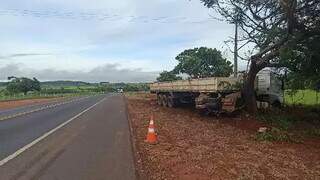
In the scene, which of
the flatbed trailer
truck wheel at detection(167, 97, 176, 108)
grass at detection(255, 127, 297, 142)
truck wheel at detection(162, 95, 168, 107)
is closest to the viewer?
grass at detection(255, 127, 297, 142)

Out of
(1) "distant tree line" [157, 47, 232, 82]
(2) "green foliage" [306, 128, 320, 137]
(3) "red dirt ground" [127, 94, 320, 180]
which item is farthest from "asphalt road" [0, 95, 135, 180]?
(1) "distant tree line" [157, 47, 232, 82]

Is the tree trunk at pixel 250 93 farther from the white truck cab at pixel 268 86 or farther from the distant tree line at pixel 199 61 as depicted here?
the distant tree line at pixel 199 61

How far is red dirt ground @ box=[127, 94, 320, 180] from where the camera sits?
10273 millimetres

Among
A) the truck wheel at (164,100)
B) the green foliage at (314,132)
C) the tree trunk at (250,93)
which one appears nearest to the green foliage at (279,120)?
the tree trunk at (250,93)

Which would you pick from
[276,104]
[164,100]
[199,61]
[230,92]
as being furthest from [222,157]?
[199,61]

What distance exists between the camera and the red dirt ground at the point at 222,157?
10.3 meters

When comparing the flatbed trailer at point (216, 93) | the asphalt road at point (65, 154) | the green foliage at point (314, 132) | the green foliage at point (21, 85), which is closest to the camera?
the asphalt road at point (65, 154)

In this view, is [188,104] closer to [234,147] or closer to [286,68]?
[286,68]

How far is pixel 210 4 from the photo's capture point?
22438 millimetres

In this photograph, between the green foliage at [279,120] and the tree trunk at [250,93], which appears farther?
the tree trunk at [250,93]

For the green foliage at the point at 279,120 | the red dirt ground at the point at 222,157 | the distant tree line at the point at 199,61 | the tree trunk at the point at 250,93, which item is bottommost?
the red dirt ground at the point at 222,157

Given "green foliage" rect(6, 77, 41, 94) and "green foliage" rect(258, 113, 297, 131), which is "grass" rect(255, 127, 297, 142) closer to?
"green foliage" rect(258, 113, 297, 131)

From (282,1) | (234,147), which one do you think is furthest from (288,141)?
(282,1)

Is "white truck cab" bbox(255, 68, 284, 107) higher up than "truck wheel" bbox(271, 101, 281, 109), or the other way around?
"white truck cab" bbox(255, 68, 284, 107)
